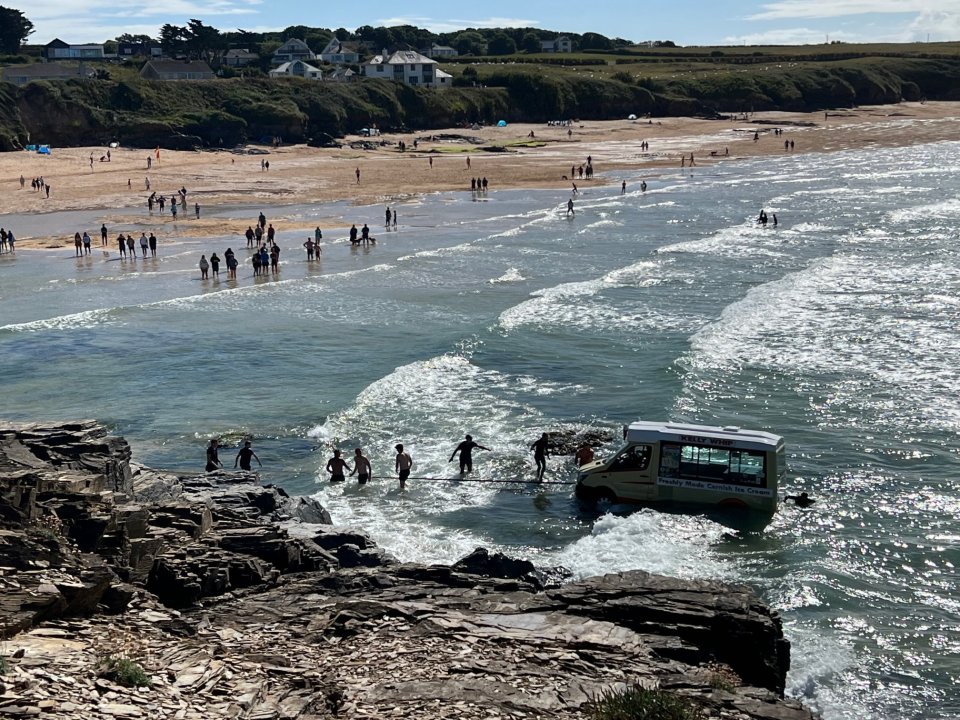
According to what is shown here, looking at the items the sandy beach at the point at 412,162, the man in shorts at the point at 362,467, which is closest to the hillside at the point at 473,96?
the sandy beach at the point at 412,162

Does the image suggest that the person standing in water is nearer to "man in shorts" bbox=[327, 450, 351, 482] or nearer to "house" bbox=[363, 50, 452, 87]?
"man in shorts" bbox=[327, 450, 351, 482]

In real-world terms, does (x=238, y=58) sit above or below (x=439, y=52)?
below

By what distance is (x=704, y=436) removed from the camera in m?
23.1

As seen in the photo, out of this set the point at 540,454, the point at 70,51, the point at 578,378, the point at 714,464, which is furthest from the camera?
the point at 70,51

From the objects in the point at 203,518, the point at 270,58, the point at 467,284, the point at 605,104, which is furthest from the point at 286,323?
the point at 270,58

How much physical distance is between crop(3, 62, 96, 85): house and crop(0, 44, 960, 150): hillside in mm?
4552

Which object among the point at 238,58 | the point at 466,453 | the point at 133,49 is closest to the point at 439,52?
the point at 238,58

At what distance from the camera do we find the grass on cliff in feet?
36.7

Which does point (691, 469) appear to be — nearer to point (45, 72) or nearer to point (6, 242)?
point (6, 242)

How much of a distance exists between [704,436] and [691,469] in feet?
2.45

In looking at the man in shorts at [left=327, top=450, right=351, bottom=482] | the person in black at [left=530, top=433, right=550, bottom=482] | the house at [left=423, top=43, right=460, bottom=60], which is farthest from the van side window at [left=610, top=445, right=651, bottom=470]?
the house at [left=423, top=43, right=460, bottom=60]

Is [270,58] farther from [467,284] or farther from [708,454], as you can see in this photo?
[708,454]

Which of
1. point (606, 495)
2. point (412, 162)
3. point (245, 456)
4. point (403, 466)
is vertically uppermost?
point (412, 162)

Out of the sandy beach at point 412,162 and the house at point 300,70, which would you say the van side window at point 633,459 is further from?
the house at point 300,70
